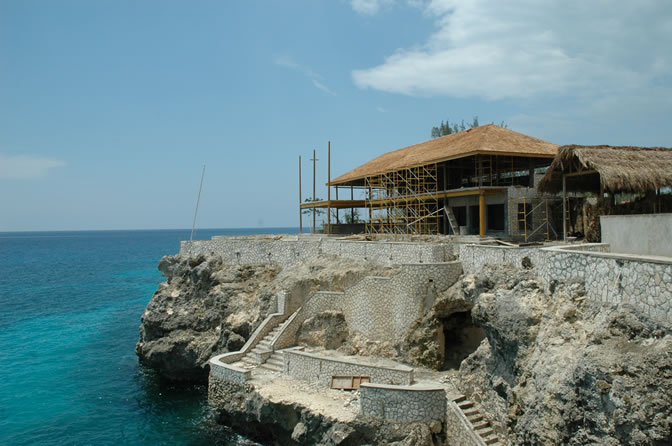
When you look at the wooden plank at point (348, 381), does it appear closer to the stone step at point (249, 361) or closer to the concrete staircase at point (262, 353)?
the concrete staircase at point (262, 353)

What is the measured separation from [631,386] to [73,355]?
35.7 meters

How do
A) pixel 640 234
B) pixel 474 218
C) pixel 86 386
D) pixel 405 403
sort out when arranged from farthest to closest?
pixel 474 218 < pixel 86 386 < pixel 405 403 < pixel 640 234

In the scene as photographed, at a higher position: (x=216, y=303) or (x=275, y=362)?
(x=216, y=303)

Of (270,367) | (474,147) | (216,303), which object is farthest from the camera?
(216,303)

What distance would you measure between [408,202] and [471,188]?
21.4ft

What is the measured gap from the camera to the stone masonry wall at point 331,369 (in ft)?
62.8

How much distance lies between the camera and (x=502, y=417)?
51.8ft

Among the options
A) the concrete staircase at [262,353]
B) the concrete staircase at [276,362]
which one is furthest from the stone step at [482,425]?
the concrete staircase at [262,353]

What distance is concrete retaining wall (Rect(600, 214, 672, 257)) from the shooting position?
46.4 ft

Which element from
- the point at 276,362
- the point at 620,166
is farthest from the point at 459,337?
the point at 620,166

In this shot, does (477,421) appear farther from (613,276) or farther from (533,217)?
(533,217)

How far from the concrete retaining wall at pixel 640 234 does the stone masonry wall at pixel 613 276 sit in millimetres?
558

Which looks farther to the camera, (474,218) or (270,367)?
(474,218)

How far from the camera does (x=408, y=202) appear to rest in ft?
110
